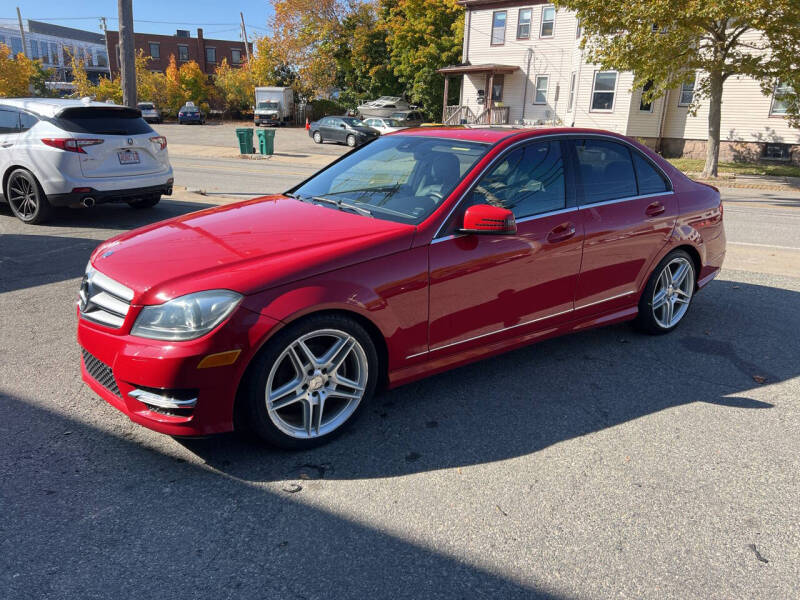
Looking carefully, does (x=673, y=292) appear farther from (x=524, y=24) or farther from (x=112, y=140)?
(x=524, y=24)

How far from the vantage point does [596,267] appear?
14.5 feet

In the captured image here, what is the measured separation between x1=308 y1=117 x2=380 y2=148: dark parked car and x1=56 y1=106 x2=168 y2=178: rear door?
845 inches

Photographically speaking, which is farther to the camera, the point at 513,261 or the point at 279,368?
the point at 513,261

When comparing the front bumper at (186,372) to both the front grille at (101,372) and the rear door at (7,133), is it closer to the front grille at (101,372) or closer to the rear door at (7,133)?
the front grille at (101,372)

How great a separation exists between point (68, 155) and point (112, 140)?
606 millimetres

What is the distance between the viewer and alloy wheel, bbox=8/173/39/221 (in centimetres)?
870

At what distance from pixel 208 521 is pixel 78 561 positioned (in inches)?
20.4

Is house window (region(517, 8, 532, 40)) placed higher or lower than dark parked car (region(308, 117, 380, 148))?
higher

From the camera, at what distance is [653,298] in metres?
5.00

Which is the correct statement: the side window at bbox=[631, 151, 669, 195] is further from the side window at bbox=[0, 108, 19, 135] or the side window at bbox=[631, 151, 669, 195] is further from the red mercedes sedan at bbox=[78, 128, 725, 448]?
the side window at bbox=[0, 108, 19, 135]

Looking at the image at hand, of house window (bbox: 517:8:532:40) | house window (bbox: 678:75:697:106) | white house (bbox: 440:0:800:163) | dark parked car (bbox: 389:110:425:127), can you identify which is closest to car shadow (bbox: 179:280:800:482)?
white house (bbox: 440:0:800:163)

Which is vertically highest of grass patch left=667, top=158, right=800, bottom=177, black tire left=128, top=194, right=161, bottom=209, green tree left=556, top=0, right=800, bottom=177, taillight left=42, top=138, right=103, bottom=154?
green tree left=556, top=0, right=800, bottom=177

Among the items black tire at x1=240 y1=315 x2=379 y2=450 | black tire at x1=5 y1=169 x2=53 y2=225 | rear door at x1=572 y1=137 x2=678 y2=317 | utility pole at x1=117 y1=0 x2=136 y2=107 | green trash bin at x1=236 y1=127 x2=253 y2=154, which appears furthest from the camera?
green trash bin at x1=236 y1=127 x2=253 y2=154

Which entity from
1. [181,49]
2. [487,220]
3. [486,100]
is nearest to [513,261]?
[487,220]
